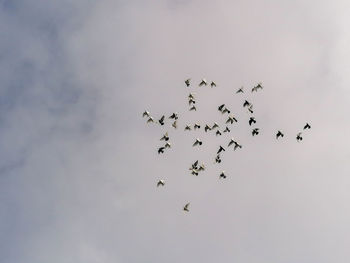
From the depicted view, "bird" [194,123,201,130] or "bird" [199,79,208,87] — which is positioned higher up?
"bird" [199,79,208,87]

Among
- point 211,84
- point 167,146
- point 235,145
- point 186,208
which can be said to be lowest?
point 186,208

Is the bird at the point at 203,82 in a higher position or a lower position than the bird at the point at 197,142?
higher

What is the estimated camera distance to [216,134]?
123 meters

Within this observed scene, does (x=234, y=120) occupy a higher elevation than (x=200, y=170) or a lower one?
higher

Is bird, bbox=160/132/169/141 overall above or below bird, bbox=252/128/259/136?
below

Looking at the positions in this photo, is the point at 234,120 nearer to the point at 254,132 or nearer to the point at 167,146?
the point at 254,132

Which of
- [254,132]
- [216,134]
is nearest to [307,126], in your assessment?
[254,132]

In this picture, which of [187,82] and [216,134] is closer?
[216,134]

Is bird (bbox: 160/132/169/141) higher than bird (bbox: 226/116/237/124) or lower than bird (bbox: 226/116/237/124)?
lower

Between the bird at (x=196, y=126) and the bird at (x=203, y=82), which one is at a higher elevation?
the bird at (x=203, y=82)

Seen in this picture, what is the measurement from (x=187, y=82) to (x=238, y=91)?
13.6 meters

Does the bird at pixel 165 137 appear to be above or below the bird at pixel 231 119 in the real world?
below

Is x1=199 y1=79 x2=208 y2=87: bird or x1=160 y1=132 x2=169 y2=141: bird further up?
x1=199 y1=79 x2=208 y2=87: bird

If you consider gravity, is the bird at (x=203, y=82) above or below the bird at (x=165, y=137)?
above
